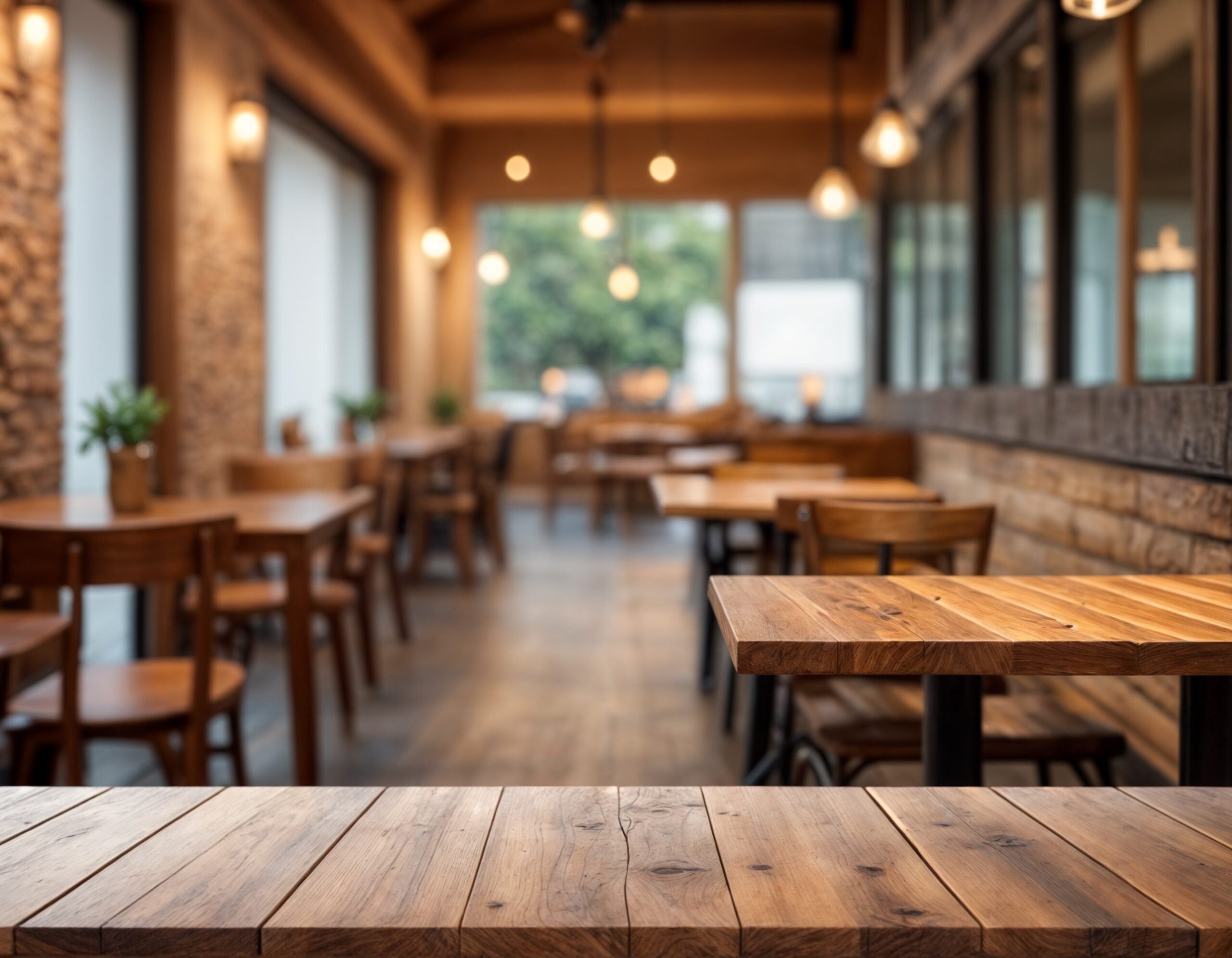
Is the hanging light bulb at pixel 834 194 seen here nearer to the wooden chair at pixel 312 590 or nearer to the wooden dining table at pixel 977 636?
the wooden chair at pixel 312 590

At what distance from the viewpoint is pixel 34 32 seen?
11.8 ft

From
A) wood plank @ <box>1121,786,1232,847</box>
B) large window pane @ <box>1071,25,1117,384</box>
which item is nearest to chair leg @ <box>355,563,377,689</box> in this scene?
large window pane @ <box>1071,25,1117,384</box>

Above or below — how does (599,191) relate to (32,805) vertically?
above

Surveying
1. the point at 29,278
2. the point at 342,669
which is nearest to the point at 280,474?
the point at 342,669

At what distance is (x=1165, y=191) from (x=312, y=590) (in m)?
3.04

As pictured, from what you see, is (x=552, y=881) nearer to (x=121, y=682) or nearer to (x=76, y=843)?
(x=76, y=843)

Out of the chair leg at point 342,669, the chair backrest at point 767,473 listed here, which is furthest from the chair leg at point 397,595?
the chair backrest at point 767,473

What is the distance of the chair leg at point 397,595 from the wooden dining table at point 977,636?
3231 mm

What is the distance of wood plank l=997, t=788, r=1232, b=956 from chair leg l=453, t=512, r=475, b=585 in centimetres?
510

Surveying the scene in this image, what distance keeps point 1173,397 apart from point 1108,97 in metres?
1.72

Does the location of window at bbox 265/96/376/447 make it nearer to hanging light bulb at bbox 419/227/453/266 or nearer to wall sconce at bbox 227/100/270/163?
wall sconce at bbox 227/100/270/163

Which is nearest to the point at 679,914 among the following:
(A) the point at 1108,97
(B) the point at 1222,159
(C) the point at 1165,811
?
(C) the point at 1165,811

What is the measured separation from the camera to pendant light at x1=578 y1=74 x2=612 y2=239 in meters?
7.99

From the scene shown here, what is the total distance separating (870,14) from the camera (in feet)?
32.9
